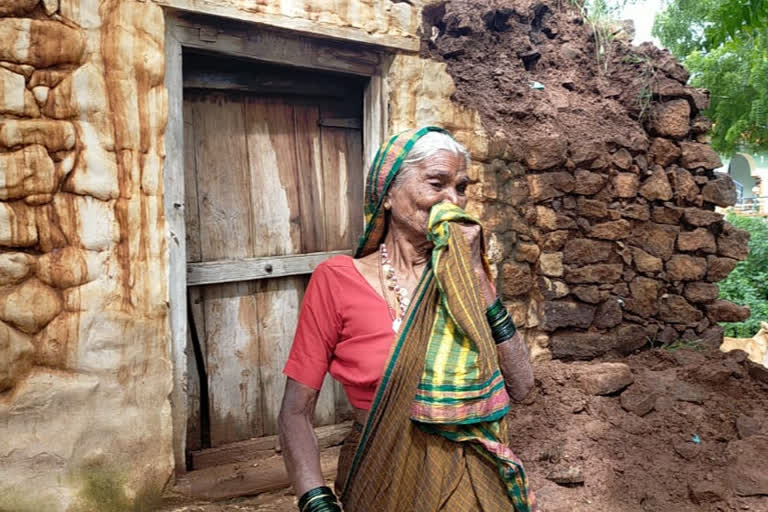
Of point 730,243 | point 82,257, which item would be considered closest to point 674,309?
point 730,243

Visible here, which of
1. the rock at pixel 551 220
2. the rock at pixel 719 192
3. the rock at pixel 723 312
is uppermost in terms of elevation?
the rock at pixel 719 192

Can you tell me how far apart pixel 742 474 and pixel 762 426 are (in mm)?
444

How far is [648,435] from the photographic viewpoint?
320 centimetres

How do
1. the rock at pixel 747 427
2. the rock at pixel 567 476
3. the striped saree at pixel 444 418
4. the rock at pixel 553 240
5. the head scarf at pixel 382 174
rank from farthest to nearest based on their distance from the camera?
the rock at pixel 553 240, the rock at pixel 747 427, the rock at pixel 567 476, the head scarf at pixel 382 174, the striped saree at pixel 444 418

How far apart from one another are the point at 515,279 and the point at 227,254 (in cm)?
172

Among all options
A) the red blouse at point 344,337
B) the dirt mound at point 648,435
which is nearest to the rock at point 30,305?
the red blouse at point 344,337

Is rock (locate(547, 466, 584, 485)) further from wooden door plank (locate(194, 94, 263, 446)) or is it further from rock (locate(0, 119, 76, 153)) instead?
rock (locate(0, 119, 76, 153))

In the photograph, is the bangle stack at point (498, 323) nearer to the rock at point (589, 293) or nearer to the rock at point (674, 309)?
the rock at point (589, 293)

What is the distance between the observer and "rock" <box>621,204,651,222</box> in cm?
→ 398

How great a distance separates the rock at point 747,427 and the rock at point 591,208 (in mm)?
1445

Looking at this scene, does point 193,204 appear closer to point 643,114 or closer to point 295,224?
point 295,224

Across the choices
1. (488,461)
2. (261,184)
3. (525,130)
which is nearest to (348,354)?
(488,461)

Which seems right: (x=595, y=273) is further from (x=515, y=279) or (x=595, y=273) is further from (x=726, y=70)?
(x=726, y=70)

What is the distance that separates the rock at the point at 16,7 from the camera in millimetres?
2092
